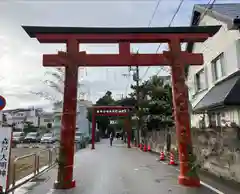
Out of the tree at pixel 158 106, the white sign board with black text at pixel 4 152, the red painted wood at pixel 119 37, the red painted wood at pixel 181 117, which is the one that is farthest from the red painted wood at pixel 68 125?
the tree at pixel 158 106

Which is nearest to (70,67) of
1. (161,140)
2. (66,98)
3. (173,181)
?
(66,98)

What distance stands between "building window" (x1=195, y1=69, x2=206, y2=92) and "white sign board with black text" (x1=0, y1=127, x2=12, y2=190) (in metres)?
14.8

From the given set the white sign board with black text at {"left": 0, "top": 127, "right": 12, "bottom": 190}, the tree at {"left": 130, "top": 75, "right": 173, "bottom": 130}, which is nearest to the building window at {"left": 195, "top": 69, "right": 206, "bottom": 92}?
the tree at {"left": 130, "top": 75, "right": 173, "bottom": 130}

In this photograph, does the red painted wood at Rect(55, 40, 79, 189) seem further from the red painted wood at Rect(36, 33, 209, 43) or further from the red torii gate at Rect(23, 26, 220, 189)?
the red painted wood at Rect(36, 33, 209, 43)

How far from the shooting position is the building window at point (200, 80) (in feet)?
69.1

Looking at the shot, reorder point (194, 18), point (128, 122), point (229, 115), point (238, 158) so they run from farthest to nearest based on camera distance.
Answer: point (128, 122) < point (194, 18) < point (229, 115) < point (238, 158)

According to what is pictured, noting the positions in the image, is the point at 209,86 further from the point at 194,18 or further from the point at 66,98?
the point at 66,98

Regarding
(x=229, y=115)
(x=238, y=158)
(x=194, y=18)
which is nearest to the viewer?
(x=238, y=158)

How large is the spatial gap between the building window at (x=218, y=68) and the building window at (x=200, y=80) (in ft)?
6.29

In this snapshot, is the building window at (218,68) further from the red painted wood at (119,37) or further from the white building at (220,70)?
the red painted wood at (119,37)

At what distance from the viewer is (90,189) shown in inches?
376

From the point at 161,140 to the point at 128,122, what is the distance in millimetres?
17332

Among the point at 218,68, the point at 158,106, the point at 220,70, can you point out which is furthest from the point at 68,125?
the point at 158,106

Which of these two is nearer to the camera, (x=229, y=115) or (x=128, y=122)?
(x=229, y=115)
